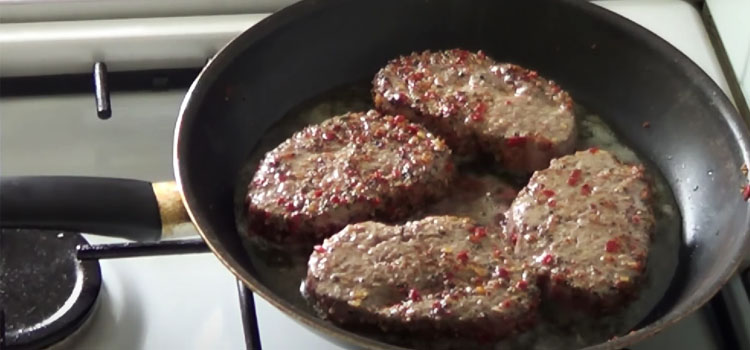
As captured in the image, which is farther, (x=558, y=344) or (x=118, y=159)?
(x=118, y=159)

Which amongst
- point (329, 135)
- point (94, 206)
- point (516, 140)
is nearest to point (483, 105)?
point (516, 140)

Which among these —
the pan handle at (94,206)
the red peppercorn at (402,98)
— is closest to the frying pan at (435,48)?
the pan handle at (94,206)

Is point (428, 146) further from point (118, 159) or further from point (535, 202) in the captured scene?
point (118, 159)

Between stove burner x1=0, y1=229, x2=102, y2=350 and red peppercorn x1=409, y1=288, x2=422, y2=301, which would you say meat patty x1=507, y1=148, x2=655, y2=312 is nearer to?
red peppercorn x1=409, y1=288, x2=422, y2=301

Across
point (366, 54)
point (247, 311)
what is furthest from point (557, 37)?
point (247, 311)

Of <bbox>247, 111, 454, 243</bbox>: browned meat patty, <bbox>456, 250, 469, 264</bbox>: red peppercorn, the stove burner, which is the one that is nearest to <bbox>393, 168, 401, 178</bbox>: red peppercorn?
<bbox>247, 111, 454, 243</bbox>: browned meat patty

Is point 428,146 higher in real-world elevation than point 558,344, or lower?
higher
